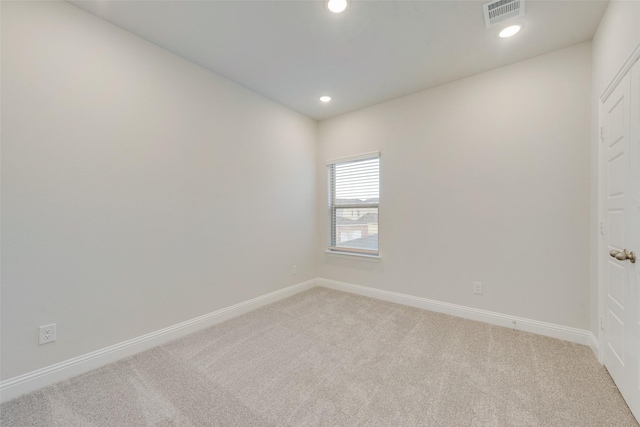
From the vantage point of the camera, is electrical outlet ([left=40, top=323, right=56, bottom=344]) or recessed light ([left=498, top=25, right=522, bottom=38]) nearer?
electrical outlet ([left=40, top=323, right=56, bottom=344])

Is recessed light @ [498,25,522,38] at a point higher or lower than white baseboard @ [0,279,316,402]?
higher

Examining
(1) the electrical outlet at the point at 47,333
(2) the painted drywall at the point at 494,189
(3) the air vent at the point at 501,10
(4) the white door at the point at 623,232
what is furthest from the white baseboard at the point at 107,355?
(3) the air vent at the point at 501,10

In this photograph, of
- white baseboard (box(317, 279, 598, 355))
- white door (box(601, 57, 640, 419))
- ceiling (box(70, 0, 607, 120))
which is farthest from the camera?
white baseboard (box(317, 279, 598, 355))

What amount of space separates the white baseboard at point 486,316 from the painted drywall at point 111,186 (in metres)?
1.62

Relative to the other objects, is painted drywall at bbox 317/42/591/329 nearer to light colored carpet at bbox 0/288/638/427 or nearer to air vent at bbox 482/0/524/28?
light colored carpet at bbox 0/288/638/427

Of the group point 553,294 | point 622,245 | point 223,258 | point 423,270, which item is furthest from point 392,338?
point 223,258

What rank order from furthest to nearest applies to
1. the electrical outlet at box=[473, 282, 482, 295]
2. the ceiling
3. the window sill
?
the window sill → the electrical outlet at box=[473, 282, 482, 295] → the ceiling

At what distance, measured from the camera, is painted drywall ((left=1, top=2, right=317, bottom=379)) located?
64.4 inches

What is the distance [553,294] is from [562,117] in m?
1.60

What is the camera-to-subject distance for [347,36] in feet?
6.93

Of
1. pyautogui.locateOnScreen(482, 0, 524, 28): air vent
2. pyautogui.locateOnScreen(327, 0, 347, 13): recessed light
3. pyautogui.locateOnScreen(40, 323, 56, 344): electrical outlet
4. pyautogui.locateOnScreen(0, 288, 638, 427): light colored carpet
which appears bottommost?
pyautogui.locateOnScreen(0, 288, 638, 427): light colored carpet

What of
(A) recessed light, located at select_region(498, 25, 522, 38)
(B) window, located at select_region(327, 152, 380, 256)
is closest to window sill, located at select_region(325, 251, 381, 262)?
(B) window, located at select_region(327, 152, 380, 256)

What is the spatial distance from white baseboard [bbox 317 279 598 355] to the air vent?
2589mm

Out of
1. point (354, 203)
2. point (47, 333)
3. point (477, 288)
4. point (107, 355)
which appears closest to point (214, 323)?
point (107, 355)
